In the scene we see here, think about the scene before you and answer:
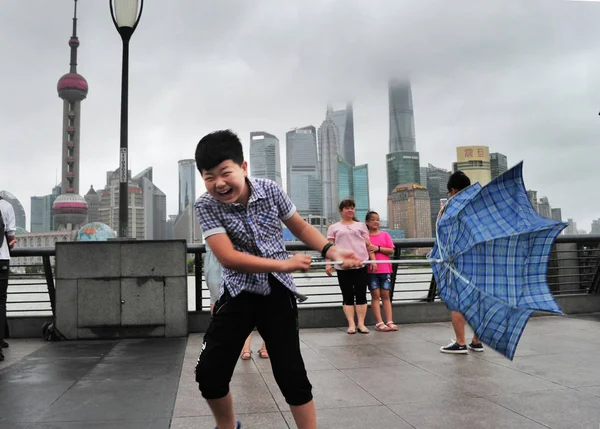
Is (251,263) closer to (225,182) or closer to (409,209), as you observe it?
(225,182)

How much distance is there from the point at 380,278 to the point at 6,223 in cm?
478

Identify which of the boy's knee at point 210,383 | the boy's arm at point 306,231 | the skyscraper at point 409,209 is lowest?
the boy's knee at point 210,383

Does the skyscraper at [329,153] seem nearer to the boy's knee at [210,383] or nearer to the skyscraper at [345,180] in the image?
the skyscraper at [345,180]

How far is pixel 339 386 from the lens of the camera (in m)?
4.12

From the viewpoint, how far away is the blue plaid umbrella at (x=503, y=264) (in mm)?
2473

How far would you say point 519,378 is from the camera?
4246mm

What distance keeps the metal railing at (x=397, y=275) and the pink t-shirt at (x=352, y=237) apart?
0.53 meters

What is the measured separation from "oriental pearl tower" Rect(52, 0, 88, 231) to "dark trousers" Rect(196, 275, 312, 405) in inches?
5946

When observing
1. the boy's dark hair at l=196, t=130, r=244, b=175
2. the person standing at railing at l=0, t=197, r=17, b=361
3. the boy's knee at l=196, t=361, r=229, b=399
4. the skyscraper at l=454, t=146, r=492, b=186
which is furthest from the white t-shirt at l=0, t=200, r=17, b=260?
the skyscraper at l=454, t=146, r=492, b=186

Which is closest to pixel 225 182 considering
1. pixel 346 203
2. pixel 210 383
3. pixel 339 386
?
pixel 210 383

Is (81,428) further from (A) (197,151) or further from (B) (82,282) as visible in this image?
(B) (82,282)

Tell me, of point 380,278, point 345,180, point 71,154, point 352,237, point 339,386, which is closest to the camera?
point 339,386

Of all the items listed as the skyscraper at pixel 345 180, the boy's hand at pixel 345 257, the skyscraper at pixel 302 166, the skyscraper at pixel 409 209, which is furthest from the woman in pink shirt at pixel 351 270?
the skyscraper at pixel 345 180

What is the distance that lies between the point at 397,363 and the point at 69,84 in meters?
163
